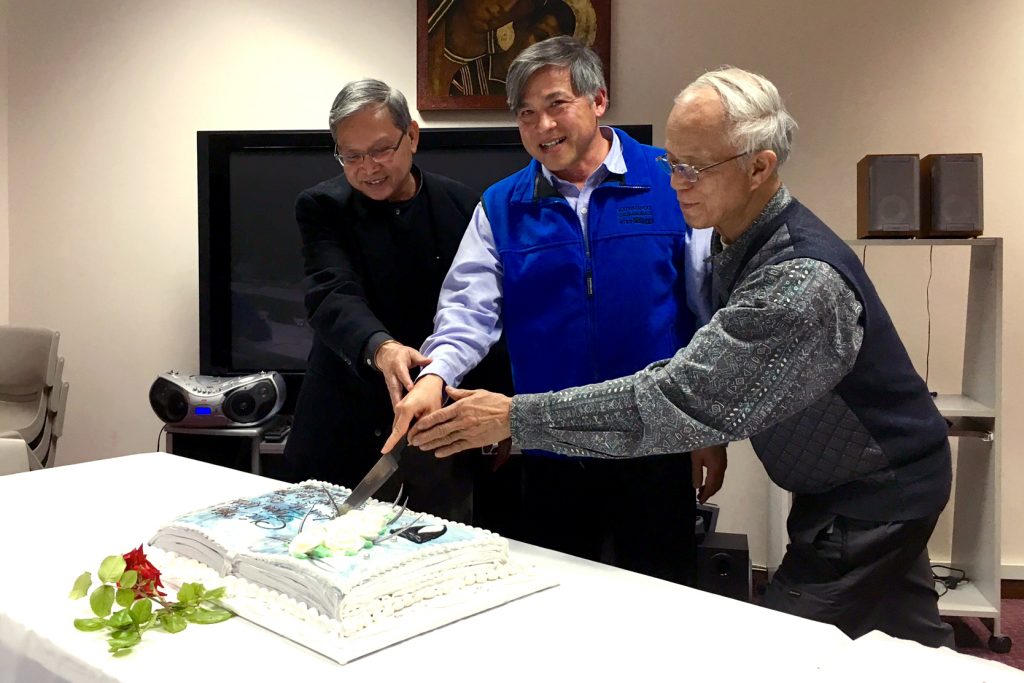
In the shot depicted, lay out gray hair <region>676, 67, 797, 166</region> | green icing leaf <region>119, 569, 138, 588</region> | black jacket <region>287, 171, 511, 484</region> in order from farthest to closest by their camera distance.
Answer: black jacket <region>287, 171, 511, 484</region> < gray hair <region>676, 67, 797, 166</region> < green icing leaf <region>119, 569, 138, 588</region>

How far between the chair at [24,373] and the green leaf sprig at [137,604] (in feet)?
10.5

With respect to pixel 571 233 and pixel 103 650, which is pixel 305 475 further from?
pixel 103 650

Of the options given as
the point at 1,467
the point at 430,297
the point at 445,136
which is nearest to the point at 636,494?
the point at 430,297

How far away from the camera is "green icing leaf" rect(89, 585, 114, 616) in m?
1.08

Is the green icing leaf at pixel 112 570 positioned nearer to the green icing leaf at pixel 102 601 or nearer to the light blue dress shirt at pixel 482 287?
the green icing leaf at pixel 102 601

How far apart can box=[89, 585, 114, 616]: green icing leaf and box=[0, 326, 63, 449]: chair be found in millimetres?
3232

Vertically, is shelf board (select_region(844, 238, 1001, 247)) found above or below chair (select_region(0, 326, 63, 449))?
above

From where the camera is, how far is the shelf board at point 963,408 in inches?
119

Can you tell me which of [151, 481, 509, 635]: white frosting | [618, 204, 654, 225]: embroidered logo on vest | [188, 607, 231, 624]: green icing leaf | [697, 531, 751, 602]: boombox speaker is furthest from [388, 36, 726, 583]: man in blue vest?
[697, 531, 751, 602]: boombox speaker

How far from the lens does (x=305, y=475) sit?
7.30 ft

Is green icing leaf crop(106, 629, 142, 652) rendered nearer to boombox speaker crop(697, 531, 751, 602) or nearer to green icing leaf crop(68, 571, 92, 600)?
green icing leaf crop(68, 571, 92, 600)

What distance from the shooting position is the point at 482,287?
72.4 inches

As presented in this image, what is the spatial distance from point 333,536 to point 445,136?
2649mm

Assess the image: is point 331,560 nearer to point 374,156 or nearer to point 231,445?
point 374,156
